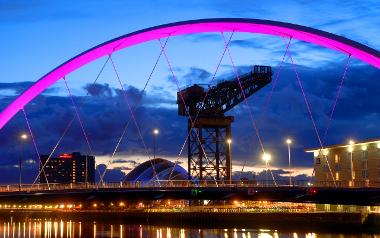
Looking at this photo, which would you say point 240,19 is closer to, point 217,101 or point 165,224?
point 217,101

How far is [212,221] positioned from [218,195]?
135 ft

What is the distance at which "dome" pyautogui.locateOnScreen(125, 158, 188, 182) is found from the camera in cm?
15388

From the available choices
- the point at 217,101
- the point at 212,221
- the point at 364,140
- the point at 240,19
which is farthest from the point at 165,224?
the point at 240,19

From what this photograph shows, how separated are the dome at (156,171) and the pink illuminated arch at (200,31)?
287ft

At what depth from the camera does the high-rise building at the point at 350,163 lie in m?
89.3

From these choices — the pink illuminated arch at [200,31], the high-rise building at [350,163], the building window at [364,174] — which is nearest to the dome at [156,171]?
the high-rise building at [350,163]

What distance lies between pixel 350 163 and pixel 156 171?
7048 centimetres

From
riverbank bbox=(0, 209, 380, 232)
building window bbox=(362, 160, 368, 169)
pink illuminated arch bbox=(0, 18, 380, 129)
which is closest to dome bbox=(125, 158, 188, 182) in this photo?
riverbank bbox=(0, 209, 380, 232)

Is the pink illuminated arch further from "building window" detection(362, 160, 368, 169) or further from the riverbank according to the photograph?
"building window" detection(362, 160, 368, 169)

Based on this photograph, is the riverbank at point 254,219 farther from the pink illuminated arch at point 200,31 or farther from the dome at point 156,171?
the pink illuminated arch at point 200,31

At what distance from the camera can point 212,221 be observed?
103 metres

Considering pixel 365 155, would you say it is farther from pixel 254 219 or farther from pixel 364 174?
pixel 254 219

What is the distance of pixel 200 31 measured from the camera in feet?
200

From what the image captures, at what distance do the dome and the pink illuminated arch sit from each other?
287ft
